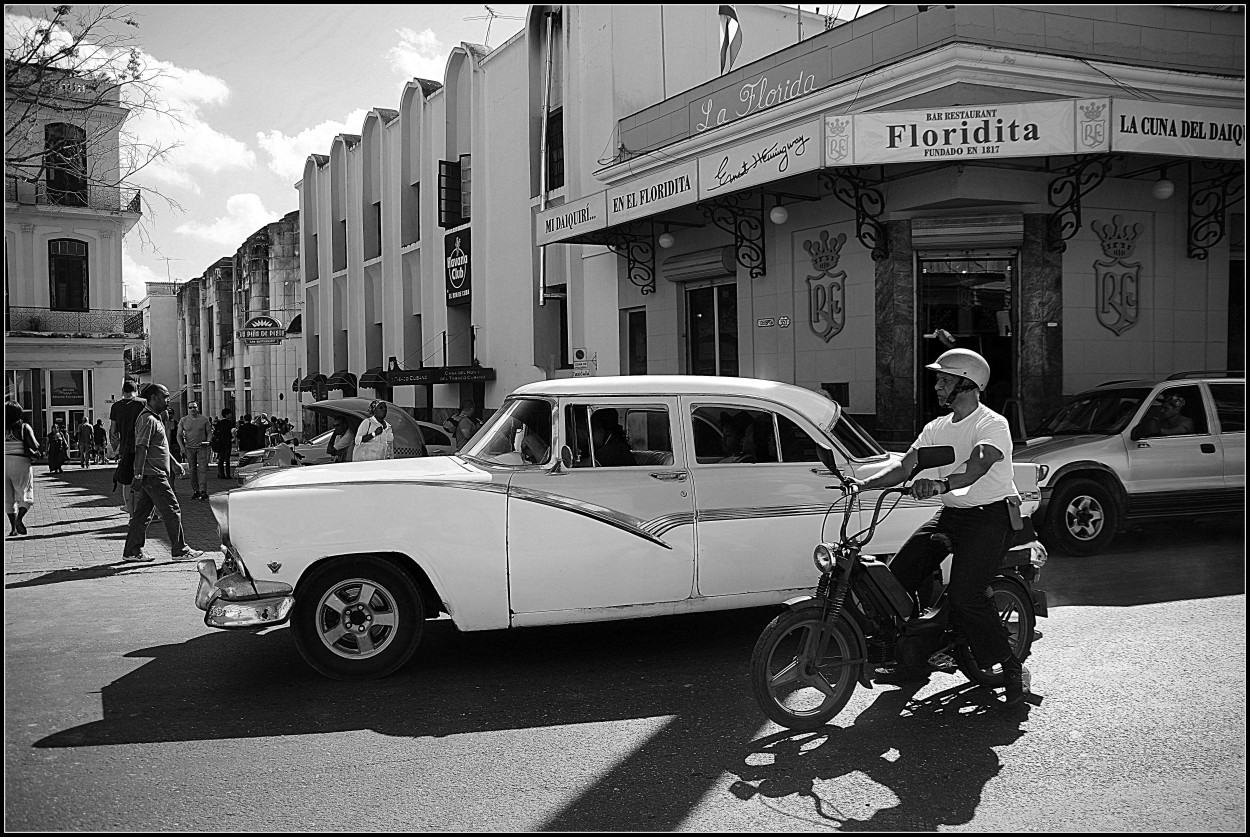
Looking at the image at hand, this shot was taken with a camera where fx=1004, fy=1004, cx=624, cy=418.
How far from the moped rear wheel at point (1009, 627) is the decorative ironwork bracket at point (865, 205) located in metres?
7.82

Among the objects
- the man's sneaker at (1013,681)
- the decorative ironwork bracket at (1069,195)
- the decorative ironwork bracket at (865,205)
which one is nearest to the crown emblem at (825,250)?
the decorative ironwork bracket at (865,205)

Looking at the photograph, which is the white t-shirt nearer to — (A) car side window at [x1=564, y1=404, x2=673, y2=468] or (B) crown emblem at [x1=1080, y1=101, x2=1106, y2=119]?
(A) car side window at [x1=564, y1=404, x2=673, y2=468]

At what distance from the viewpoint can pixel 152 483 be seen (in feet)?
33.7

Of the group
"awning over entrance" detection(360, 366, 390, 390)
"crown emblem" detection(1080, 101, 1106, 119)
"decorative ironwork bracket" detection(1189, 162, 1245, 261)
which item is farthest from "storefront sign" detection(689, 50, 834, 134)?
"awning over entrance" detection(360, 366, 390, 390)

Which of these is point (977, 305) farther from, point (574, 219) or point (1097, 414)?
point (574, 219)

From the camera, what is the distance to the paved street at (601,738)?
13.3ft

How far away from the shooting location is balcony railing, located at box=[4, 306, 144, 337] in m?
32.0

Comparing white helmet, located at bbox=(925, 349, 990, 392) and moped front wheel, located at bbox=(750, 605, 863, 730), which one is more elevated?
white helmet, located at bbox=(925, 349, 990, 392)

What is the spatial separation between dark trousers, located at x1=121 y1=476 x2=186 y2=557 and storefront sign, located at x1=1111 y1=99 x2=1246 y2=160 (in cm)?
1060

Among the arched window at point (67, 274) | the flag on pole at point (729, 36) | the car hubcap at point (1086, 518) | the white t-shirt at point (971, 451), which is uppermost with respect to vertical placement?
the flag on pole at point (729, 36)

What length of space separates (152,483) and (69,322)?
2743 centimetres

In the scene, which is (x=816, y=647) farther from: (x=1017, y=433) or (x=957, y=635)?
(x=1017, y=433)

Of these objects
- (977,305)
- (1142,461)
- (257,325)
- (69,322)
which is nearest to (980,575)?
(1142,461)

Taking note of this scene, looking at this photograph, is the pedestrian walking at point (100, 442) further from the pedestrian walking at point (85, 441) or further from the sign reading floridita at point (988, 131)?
the sign reading floridita at point (988, 131)
